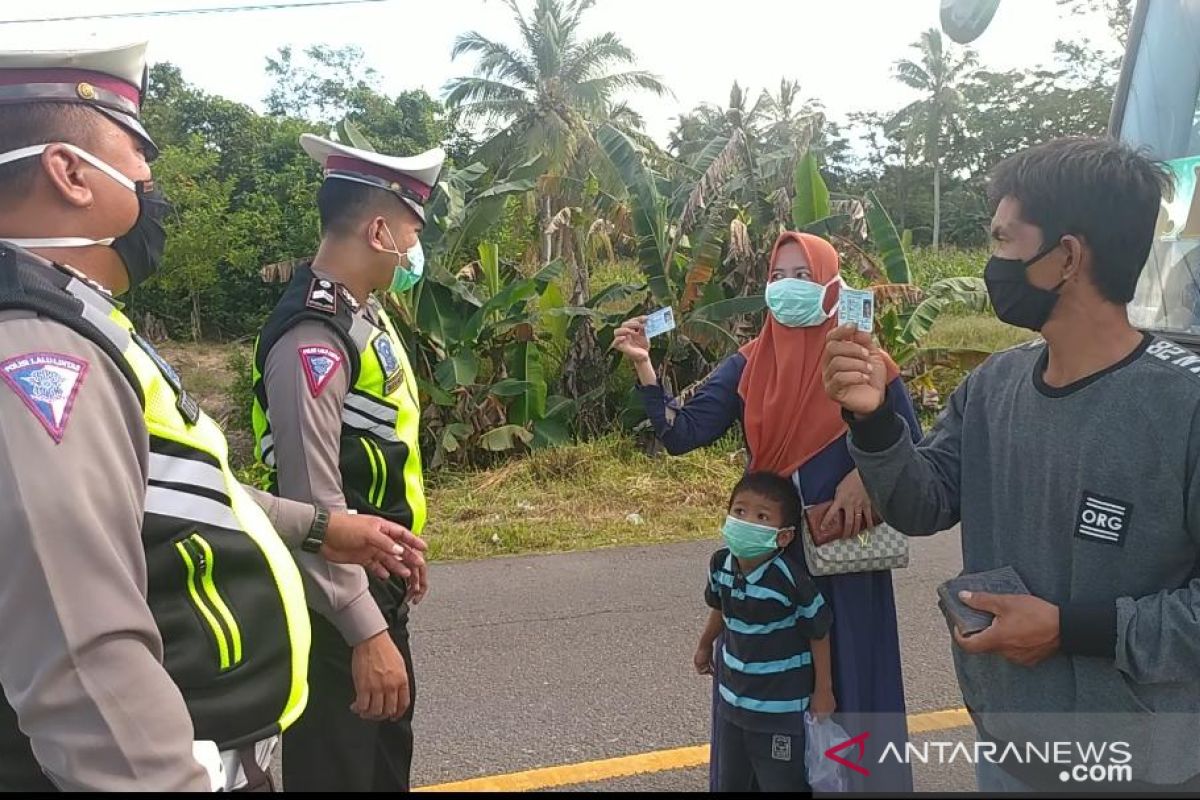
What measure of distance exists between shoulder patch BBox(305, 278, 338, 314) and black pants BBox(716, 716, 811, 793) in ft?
4.90

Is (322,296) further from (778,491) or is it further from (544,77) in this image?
(544,77)

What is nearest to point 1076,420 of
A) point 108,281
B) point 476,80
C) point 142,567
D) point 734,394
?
point 734,394

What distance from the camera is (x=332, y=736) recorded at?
7.39 ft

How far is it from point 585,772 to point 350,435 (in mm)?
1718

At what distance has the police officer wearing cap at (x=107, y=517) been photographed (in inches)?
42.1

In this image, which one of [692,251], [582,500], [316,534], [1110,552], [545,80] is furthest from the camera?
[545,80]

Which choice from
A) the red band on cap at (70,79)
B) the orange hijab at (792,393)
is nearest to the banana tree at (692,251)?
the orange hijab at (792,393)

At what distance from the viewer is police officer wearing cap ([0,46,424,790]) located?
1068mm

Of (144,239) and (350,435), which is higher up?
(144,239)

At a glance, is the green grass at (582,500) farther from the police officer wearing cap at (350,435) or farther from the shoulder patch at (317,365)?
the shoulder patch at (317,365)

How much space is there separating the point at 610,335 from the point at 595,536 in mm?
2969

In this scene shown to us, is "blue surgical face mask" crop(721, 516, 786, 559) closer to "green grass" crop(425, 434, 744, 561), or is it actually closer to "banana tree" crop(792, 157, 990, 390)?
"green grass" crop(425, 434, 744, 561)

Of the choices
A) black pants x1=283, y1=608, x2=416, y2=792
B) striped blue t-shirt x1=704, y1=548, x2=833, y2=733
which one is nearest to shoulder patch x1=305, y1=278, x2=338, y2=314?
black pants x1=283, y1=608, x2=416, y2=792

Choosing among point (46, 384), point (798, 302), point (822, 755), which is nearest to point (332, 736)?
point (822, 755)
